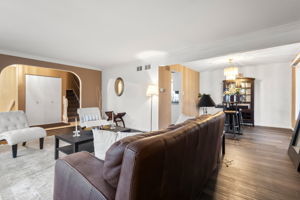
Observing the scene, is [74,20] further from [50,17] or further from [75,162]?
[75,162]

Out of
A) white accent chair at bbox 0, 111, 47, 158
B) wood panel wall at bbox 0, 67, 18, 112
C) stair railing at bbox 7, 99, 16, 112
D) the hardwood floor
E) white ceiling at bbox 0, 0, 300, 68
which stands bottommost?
the hardwood floor

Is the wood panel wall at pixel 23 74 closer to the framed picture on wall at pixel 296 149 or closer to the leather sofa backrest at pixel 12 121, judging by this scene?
the leather sofa backrest at pixel 12 121

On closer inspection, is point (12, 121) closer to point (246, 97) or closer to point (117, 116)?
point (117, 116)

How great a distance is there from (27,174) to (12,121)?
5.75 ft

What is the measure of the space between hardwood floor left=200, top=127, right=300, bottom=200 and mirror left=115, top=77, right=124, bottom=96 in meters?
3.81

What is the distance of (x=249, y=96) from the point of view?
5863mm

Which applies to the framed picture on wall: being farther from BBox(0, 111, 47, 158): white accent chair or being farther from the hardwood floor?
BBox(0, 111, 47, 158): white accent chair

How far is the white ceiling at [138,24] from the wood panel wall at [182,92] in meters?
1.08

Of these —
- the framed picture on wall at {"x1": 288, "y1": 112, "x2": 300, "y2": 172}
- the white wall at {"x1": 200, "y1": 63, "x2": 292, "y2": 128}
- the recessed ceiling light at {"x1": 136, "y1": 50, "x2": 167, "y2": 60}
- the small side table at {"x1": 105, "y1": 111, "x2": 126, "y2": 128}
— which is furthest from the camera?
the white wall at {"x1": 200, "y1": 63, "x2": 292, "y2": 128}

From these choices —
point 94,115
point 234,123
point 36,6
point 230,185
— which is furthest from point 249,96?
point 36,6

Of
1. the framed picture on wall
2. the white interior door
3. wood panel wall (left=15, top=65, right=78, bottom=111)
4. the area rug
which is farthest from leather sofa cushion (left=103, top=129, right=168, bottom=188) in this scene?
the white interior door

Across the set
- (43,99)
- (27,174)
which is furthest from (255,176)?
(43,99)

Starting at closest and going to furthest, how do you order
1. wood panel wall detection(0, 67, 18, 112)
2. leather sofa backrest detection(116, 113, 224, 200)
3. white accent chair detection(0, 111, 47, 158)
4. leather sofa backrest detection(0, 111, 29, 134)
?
leather sofa backrest detection(116, 113, 224, 200), white accent chair detection(0, 111, 47, 158), leather sofa backrest detection(0, 111, 29, 134), wood panel wall detection(0, 67, 18, 112)

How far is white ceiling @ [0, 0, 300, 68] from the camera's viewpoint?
6.51 ft
